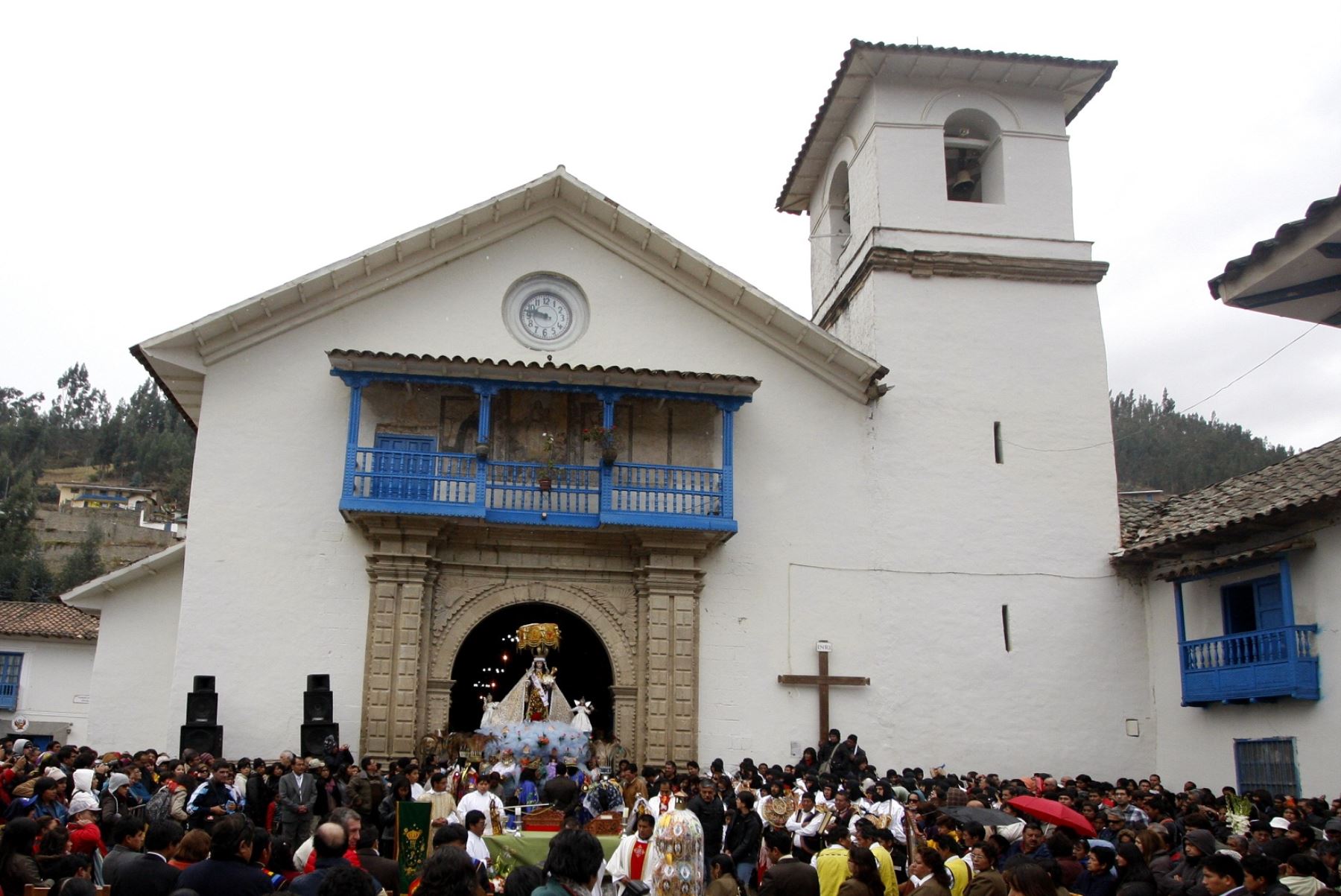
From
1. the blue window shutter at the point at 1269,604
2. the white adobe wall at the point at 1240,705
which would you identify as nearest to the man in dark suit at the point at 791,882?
the white adobe wall at the point at 1240,705

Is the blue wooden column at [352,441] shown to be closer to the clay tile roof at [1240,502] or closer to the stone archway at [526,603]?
the stone archway at [526,603]

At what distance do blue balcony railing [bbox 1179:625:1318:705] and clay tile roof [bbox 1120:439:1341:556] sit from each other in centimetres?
157

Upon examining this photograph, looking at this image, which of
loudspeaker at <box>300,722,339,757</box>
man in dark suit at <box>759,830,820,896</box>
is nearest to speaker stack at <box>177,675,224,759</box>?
loudspeaker at <box>300,722,339,757</box>

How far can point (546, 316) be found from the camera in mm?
19969

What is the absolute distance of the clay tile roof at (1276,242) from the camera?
697cm

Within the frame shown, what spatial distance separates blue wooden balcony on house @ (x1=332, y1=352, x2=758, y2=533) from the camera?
18.0 m

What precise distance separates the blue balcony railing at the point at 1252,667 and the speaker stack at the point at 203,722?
13.8 meters

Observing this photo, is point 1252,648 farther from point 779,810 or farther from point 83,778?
point 83,778

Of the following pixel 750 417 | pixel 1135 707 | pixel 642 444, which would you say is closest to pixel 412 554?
pixel 642 444

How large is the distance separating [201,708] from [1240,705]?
47.2 feet

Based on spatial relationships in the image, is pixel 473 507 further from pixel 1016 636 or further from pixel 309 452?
pixel 1016 636

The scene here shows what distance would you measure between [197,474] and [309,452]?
5.27 ft

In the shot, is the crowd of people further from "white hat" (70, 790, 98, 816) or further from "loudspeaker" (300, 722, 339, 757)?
"loudspeaker" (300, 722, 339, 757)

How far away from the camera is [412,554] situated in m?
18.2
